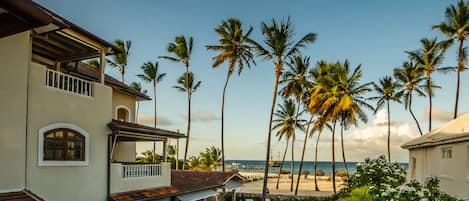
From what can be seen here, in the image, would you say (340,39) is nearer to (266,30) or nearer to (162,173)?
(266,30)

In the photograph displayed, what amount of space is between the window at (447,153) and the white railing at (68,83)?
39.8 ft

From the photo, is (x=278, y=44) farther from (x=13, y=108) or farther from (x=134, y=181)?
(x=13, y=108)

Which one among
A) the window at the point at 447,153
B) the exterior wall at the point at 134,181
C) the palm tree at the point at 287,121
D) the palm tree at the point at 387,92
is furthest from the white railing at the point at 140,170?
the palm tree at the point at 387,92

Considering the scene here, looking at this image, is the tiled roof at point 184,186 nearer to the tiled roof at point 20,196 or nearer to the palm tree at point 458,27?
the tiled roof at point 20,196

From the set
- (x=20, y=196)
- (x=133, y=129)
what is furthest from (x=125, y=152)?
(x=20, y=196)

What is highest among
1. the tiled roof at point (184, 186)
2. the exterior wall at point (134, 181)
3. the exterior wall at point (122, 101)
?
the exterior wall at point (122, 101)

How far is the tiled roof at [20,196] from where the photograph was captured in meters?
7.78

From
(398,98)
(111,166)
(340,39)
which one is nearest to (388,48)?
(340,39)

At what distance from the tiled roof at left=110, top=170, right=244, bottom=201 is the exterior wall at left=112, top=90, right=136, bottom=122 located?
3478 millimetres

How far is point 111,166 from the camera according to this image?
11742 mm

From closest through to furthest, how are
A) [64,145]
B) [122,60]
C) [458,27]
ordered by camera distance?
[64,145], [458,27], [122,60]

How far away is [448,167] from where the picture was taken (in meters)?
13.3

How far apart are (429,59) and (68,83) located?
83.1 feet

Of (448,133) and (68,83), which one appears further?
(448,133)
